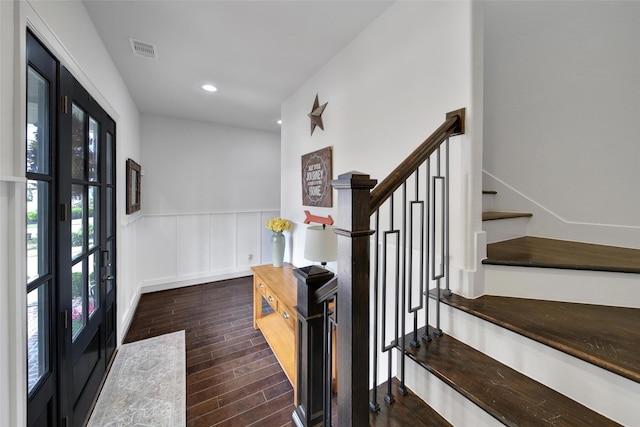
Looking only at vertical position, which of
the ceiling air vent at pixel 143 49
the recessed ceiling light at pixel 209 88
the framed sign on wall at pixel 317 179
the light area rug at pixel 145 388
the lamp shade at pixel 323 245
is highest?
the recessed ceiling light at pixel 209 88

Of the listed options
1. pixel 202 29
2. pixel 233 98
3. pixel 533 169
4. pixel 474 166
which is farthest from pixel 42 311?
pixel 533 169

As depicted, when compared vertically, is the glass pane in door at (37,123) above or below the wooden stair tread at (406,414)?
above

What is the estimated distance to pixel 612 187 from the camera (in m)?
1.64

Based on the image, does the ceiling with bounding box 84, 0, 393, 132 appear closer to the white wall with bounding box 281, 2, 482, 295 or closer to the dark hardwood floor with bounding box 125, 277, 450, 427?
the white wall with bounding box 281, 2, 482, 295

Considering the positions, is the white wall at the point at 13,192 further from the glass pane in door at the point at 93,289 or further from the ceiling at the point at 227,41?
the glass pane in door at the point at 93,289

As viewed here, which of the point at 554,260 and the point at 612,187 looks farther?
the point at 612,187

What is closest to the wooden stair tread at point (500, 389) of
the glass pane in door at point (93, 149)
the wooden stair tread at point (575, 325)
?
the wooden stair tread at point (575, 325)

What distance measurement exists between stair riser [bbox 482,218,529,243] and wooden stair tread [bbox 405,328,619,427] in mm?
833

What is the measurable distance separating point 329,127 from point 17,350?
2.33 metres

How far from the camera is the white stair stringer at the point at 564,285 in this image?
1.15 meters

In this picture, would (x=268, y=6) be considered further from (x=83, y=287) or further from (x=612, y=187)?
(x=612, y=187)

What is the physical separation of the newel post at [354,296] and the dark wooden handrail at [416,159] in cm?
7

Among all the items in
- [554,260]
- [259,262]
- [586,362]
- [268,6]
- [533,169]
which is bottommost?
[259,262]

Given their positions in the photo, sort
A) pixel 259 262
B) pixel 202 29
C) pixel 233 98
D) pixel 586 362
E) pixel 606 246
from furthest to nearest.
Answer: pixel 259 262 < pixel 233 98 < pixel 202 29 < pixel 606 246 < pixel 586 362
